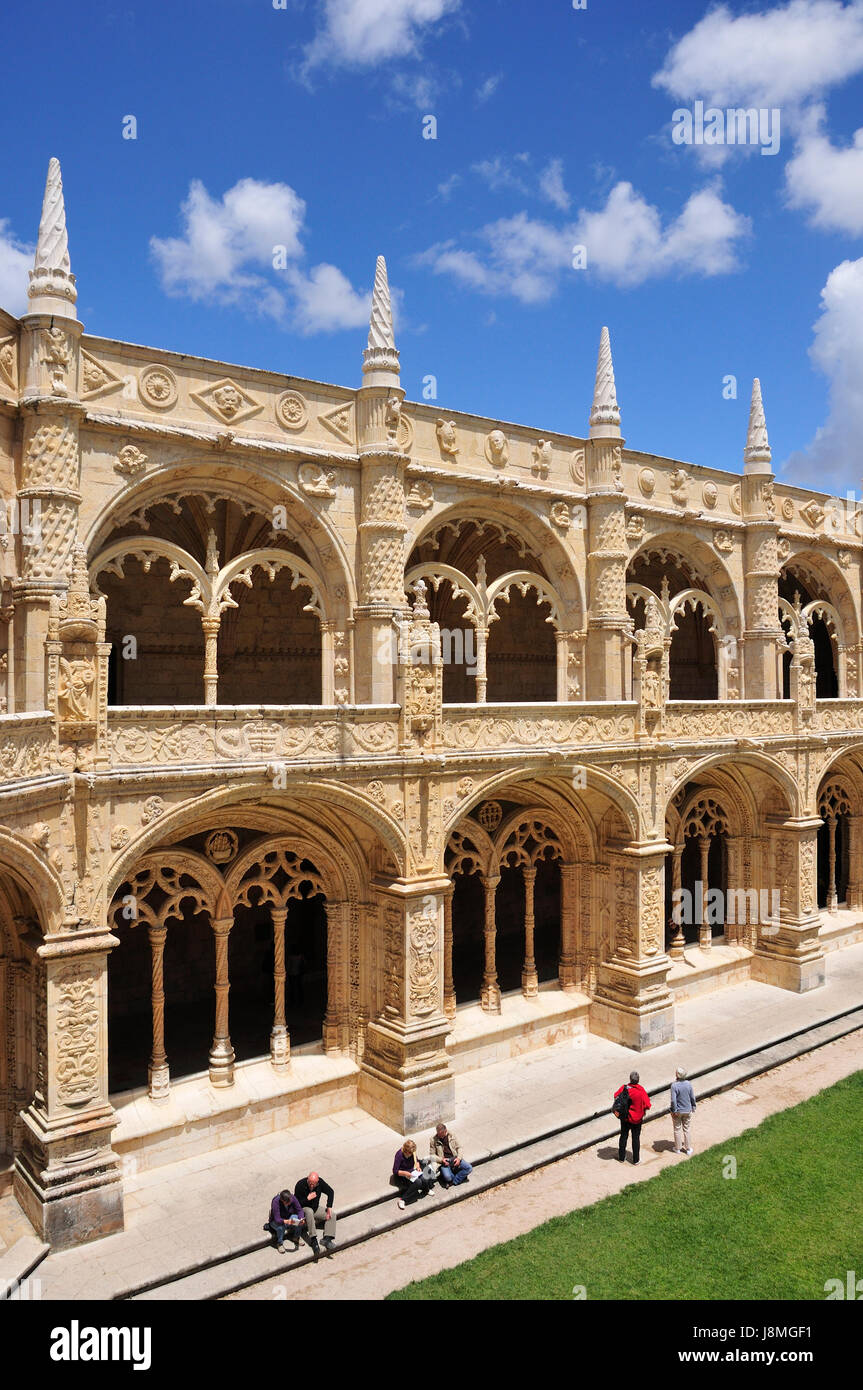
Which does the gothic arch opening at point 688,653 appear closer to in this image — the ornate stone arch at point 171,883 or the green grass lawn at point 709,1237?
the green grass lawn at point 709,1237

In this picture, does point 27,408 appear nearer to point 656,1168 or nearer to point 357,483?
point 357,483

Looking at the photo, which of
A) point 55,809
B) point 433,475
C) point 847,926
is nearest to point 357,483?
point 433,475

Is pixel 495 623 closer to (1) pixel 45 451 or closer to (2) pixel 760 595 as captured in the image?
(2) pixel 760 595

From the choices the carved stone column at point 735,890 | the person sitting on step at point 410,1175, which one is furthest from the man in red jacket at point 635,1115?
the carved stone column at point 735,890

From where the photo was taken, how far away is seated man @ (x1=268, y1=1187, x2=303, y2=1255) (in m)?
11.2

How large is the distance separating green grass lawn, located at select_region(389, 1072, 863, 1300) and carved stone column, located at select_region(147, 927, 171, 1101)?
516 cm

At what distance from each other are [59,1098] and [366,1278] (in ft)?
14.1

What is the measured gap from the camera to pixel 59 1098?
11359 mm

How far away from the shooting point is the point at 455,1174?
12.8m

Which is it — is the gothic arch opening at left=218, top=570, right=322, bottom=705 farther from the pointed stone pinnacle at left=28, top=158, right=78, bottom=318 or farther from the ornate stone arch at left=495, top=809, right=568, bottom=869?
the pointed stone pinnacle at left=28, top=158, right=78, bottom=318

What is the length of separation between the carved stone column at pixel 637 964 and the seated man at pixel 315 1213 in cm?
818

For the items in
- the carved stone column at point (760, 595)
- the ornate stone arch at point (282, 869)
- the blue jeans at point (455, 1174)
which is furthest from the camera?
the carved stone column at point (760, 595)

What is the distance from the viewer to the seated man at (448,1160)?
1273 centimetres

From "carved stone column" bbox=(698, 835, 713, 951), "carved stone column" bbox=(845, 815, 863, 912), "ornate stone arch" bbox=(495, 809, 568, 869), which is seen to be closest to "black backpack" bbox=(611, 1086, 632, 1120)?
"ornate stone arch" bbox=(495, 809, 568, 869)
